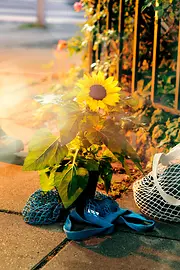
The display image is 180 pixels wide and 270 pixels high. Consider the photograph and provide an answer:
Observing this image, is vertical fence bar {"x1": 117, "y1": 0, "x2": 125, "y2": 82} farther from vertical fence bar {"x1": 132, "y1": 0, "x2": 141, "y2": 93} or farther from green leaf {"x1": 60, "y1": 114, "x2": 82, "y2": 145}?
green leaf {"x1": 60, "y1": 114, "x2": 82, "y2": 145}

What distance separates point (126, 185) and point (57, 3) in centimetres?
2552

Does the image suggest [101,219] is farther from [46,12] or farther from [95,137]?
[46,12]

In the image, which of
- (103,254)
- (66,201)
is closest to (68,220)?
(66,201)

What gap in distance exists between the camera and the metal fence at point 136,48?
189 inches

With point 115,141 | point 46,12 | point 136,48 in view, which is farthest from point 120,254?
point 46,12

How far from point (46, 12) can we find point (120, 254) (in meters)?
20.9

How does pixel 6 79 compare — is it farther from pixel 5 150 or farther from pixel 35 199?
pixel 35 199

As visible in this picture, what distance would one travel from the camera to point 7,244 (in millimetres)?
3402

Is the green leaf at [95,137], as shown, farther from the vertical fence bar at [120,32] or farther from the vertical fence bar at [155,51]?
the vertical fence bar at [120,32]

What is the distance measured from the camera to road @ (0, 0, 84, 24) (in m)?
19.9

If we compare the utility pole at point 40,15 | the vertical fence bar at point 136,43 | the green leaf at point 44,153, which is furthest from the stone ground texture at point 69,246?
the utility pole at point 40,15

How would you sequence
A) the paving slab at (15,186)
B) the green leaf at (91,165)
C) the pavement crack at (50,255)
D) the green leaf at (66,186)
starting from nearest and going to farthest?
the pavement crack at (50,255) → the green leaf at (66,186) → the green leaf at (91,165) → the paving slab at (15,186)

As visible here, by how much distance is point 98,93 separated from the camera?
356cm

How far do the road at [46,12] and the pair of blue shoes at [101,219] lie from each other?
15.6 meters
